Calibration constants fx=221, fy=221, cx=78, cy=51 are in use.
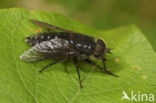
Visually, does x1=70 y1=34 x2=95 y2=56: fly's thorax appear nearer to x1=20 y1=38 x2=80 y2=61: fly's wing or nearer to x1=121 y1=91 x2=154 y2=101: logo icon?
x1=20 y1=38 x2=80 y2=61: fly's wing

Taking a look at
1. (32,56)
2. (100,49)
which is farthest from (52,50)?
(100,49)

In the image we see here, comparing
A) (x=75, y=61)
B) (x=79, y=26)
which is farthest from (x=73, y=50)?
(x=79, y=26)

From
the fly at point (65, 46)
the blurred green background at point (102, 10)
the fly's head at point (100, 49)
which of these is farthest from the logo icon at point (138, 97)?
the blurred green background at point (102, 10)

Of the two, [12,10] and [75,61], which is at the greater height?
[12,10]

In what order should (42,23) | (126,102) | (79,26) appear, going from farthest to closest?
(79,26) < (42,23) < (126,102)

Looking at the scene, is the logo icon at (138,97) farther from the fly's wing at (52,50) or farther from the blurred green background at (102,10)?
the blurred green background at (102,10)

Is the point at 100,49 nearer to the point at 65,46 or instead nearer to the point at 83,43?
the point at 83,43

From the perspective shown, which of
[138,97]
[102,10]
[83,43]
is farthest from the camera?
[102,10]

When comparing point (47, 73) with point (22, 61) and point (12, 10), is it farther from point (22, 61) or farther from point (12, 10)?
point (12, 10)
